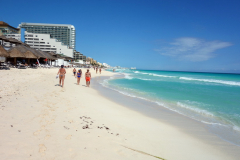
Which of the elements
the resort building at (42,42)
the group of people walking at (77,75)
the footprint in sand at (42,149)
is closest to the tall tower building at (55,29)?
the resort building at (42,42)

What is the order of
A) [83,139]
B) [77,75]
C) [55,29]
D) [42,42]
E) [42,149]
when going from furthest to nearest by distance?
[55,29]
[42,42]
[77,75]
[83,139]
[42,149]

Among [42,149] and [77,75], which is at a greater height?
[77,75]

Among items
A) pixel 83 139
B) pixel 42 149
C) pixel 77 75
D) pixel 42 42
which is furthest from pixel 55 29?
pixel 42 149

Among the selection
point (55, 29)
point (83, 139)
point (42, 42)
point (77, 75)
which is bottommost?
point (83, 139)

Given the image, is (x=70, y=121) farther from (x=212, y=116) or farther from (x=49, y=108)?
(x=212, y=116)

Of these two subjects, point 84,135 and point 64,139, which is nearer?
point 64,139

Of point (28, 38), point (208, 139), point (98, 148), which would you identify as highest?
point (28, 38)

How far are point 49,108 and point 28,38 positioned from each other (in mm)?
84368

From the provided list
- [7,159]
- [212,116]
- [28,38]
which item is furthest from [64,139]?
[28,38]

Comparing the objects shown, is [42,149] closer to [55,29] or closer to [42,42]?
[42,42]

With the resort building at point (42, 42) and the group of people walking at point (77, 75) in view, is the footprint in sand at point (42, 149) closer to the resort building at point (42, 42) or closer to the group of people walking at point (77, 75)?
the group of people walking at point (77, 75)

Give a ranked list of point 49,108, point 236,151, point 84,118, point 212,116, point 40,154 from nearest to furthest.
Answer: point 40,154 < point 236,151 < point 84,118 < point 49,108 < point 212,116

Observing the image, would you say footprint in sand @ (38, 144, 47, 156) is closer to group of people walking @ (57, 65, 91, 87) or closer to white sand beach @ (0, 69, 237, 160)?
white sand beach @ (0, 69, 237, 160)

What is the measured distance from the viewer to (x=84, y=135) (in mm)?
3295
